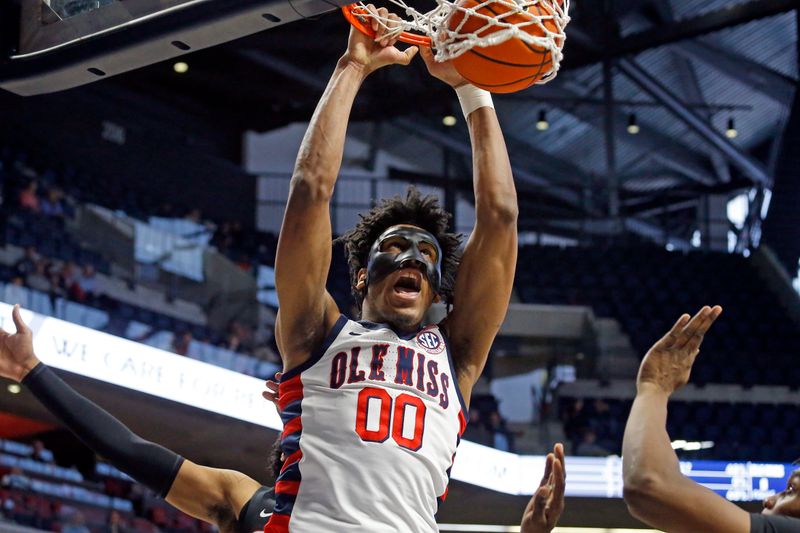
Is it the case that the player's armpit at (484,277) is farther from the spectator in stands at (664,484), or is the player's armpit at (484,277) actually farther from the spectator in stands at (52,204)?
the spectator in stands at (52,204)

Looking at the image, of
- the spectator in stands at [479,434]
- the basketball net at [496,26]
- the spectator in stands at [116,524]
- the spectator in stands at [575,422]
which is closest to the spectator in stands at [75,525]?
the spectator in stands at [116,524]

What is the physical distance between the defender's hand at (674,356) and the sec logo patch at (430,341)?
605 mm

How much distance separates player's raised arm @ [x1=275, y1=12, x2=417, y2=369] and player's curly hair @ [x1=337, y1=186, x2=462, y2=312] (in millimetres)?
330

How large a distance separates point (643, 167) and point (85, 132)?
36.8ft

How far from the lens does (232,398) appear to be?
34.2 feet

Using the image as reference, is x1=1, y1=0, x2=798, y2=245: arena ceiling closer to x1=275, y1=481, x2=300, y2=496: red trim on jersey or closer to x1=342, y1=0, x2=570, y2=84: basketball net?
x1=342, y1=0, x2=570, y2=84: basketball net

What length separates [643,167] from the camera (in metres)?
22.4

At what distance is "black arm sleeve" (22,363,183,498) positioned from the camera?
9.89 feet

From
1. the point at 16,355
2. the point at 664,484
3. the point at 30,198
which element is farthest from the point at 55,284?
the point at 664,484

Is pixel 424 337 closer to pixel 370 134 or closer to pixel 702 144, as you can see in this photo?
pixel 370 134

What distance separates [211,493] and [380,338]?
0.90 meters

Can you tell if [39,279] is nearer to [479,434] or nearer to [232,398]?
[232,398]

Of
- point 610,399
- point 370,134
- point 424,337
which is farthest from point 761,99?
point 424,337

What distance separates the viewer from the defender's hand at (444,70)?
10.9ft
